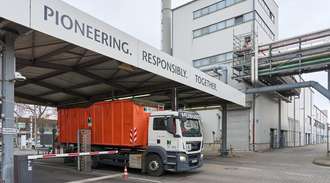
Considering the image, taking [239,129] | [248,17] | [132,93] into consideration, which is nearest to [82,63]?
[132,93]

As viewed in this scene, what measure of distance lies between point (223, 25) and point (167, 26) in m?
7.77

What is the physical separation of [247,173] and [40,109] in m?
33.3

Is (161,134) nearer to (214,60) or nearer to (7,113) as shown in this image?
(7,113)

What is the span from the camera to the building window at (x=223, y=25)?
32469 mm

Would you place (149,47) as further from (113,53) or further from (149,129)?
(149,129)

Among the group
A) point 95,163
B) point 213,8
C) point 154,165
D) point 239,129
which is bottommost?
point 95,163

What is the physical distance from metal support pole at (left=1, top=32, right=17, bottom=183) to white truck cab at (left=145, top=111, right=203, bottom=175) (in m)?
6.25

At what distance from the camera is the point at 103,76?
1717 cm

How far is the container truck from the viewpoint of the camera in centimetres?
1409

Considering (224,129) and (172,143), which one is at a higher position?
(172,143)

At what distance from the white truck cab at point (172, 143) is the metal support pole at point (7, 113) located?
625cm

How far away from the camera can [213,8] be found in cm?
3544

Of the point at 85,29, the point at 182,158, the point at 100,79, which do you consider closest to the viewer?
the point at 85,29

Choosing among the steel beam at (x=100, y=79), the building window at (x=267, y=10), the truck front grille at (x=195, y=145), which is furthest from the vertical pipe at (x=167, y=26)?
the truck front grille at (x=195, y=145)
